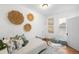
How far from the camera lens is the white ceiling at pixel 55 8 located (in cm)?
161

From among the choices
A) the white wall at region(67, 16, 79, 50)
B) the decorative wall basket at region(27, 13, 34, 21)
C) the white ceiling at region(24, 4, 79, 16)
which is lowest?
the white wall at region(67, 16, 79, 50)

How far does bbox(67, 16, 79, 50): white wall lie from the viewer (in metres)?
1.59

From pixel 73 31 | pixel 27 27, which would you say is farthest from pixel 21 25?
pixel 73 31

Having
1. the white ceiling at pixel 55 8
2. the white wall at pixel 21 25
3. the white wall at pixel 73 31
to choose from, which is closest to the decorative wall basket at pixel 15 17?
the white wall at pixel 21 25

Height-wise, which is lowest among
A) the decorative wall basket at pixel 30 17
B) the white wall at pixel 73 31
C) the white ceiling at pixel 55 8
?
the white wall at pixel 73 31

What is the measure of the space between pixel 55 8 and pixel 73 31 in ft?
1.40

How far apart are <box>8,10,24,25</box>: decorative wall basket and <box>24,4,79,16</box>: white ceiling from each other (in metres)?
0.18

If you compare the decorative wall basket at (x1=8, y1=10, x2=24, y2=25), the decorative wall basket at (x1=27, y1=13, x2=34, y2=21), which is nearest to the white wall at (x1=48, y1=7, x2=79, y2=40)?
the decorative wall basket at (x1=27, y1=13, x2=34, y2=21)

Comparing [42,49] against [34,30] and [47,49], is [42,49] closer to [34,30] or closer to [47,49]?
[47,49]

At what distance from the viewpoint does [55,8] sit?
1.63 meters

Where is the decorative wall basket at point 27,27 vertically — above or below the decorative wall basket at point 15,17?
below

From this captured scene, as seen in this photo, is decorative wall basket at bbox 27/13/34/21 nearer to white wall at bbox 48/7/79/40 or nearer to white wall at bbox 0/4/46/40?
white wall at bbox 0/4/46/40

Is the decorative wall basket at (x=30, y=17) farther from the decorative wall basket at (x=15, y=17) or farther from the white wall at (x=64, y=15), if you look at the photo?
the white wall at (x=64, y=15)

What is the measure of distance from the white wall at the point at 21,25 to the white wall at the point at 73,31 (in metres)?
0.38
